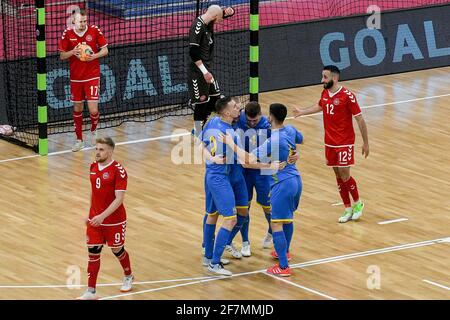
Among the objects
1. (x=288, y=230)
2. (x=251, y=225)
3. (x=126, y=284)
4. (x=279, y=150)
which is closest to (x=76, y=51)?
(x=251, y=225)

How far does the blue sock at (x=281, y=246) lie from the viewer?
14.4 m

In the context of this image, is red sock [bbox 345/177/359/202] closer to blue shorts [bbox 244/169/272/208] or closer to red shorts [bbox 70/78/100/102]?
blue shorts [bbox 244/169/272/208]

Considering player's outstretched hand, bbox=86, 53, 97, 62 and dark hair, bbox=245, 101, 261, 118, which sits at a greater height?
player's outstretched hand, bbox=86, 53, 97, 62

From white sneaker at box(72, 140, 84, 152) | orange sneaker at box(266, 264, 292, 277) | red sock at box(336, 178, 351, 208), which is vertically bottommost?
orange sneaker at box(266, 264, 292, 277)

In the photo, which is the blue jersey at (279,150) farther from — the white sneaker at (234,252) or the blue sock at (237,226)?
the white sneaker at (234,252)

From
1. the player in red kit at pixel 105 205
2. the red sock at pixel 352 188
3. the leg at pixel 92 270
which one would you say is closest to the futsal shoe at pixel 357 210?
the red sock at pixel 352 188

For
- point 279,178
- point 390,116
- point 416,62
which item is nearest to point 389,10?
point 416,62

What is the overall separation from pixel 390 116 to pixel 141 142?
454 cm

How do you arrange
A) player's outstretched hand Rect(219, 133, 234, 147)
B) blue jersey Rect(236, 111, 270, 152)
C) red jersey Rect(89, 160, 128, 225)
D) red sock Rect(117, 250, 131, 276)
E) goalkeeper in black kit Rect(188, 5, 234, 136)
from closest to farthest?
red jersey Rect(89, 160, 128, 225), red sock Rect(117, 250, 131, 276), player's outstretched hand Rect(219, 133, 234, 147), blue jersey Rect(236, 111, 270, 152), goalkeeper in black kit Rect(188, 5, 234, 136)

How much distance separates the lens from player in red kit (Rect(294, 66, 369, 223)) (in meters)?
16.3

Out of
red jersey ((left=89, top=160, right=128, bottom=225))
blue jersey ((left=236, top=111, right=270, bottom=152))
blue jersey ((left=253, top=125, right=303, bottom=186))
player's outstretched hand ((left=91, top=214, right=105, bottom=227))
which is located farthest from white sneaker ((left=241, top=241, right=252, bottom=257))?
player's outstretched hand ((left=91, top=214, right=105, bottom=227))

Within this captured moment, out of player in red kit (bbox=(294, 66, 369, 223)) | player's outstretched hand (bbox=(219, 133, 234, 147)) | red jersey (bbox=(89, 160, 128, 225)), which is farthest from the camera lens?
player in red kit (bbox=(294, 66, 369, 223))

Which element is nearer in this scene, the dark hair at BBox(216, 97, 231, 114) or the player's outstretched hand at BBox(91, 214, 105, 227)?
the player's outstretched hand at BBox(91, 214, 105, 227)

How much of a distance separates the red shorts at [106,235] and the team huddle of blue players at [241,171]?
1.36 metres
